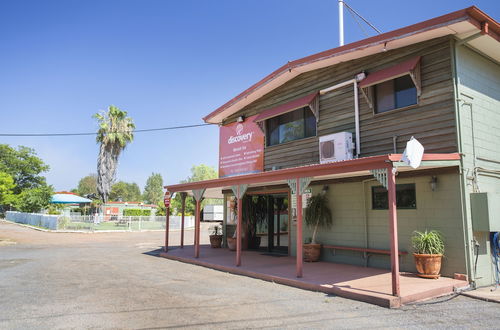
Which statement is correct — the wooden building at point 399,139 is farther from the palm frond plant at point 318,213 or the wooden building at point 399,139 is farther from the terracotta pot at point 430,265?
the terracotta pot at point 430,265

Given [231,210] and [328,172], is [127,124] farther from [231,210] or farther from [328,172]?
[328,172]

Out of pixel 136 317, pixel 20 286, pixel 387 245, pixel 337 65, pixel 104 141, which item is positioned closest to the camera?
pixel 136 317

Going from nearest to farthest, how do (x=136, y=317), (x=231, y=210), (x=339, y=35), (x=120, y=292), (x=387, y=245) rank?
1. (x=136, y=317)
2. (x=120, y=292)
3. (x=387, y=245)
4. (x=339, y=35)
5. (x=231, y=210)

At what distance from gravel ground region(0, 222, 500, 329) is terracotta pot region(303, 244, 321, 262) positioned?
90.0 inches

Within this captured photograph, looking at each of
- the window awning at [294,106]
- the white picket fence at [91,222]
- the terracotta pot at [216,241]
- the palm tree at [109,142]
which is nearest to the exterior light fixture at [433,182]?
the window awning at [294,106]

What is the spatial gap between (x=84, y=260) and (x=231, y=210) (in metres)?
5.78

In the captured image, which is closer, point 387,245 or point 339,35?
point 387,245

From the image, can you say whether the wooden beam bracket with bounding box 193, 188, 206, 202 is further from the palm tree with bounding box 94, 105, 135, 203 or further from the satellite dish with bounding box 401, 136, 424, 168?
the palm tree with bounding box 94, 105, 135, 203

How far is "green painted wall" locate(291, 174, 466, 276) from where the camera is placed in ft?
24.2

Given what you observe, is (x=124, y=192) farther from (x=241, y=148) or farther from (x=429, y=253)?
(x=429, y=253)

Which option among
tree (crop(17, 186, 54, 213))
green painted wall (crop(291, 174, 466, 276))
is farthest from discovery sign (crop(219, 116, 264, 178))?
tree (crop(17, 186, 54, 213))

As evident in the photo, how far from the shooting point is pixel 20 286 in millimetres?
7336

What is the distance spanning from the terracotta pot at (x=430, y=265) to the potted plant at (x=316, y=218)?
9.77 feet

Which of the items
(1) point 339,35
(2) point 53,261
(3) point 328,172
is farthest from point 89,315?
(1) point 339,35
